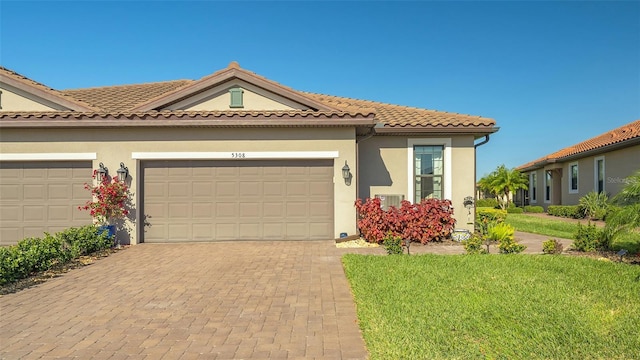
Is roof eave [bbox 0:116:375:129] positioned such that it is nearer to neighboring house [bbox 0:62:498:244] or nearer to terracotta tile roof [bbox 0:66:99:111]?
neighboring house [bbox 0:62:498:244]

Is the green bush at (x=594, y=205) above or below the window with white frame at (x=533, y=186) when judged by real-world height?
below

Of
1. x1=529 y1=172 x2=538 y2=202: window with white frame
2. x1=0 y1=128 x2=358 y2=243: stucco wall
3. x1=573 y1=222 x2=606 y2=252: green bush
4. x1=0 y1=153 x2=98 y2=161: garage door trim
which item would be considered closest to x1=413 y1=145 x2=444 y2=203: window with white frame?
x1=0 y1=128 x2=358 y2=243: stucco wall

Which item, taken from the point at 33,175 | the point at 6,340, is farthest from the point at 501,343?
the point at 33,175

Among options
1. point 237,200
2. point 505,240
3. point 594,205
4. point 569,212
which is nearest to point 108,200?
point 237,200

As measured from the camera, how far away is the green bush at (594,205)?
1636cm

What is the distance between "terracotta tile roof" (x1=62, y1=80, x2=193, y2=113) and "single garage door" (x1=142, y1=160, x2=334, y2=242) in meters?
2.89

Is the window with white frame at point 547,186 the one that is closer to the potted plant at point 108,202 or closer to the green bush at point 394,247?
the green bush at point 394,247

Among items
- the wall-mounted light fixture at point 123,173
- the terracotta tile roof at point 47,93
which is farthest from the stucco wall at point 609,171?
the terracotta tile roof at point 47,93

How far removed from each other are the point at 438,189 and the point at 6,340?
10174 millimetres

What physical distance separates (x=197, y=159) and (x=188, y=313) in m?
6.14

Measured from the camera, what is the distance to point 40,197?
32.6 feet

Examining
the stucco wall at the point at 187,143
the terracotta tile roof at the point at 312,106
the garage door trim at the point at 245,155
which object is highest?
the terracotta tile roof at the point at 312,106

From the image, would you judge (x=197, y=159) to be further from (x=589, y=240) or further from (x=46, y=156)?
(x=589, y=240)

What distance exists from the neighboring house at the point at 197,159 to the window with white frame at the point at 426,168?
1.63ft
